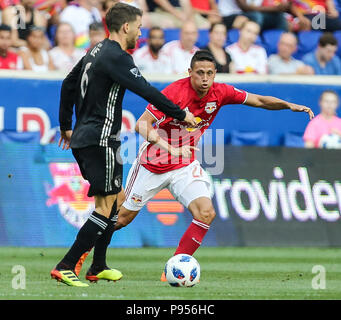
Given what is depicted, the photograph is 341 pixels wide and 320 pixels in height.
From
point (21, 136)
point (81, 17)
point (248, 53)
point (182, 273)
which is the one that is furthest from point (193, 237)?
point (81, 17)

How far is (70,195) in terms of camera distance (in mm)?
12430

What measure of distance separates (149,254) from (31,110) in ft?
10.7

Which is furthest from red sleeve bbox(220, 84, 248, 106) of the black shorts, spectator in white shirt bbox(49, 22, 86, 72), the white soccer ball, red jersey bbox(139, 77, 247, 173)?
spectator in white shirt bbox(49, 22, 86, 72)

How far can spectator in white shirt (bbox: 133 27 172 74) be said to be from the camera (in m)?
14.8

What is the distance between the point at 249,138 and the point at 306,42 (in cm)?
339

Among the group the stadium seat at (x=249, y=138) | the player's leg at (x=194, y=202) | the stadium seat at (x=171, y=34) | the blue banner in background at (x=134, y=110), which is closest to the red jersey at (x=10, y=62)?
the blue banner in background at (x=134, y=110)

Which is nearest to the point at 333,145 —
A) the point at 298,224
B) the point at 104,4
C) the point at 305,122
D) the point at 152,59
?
the point at 305,122

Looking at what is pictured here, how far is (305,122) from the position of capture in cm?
1430

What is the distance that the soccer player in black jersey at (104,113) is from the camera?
25.5ft

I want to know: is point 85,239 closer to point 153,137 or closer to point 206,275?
point 153,137

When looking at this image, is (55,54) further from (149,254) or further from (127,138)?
(149,254)

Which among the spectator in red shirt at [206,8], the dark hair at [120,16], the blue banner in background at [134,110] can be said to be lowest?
the blue banner in background at [134,110]

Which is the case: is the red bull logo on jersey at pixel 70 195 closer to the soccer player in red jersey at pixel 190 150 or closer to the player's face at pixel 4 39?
the player's face at pixel 4 39

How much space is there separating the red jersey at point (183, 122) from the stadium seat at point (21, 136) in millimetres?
4203
